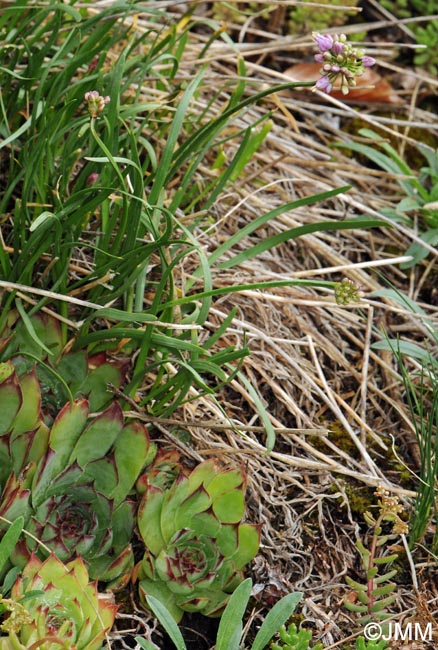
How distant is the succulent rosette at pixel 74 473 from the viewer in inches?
71.5

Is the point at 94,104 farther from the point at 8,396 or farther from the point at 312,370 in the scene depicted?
the point at 312,370

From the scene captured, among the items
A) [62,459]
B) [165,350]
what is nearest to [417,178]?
[165,350]

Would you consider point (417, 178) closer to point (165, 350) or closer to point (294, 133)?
point (294, 133)

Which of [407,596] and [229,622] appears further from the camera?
[407,596]

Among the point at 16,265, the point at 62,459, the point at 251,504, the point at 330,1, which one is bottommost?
the point at 251,504

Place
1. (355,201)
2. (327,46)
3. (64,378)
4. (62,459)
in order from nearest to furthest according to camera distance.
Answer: (327,46) < (62,459) < (64,378) < (355,201)

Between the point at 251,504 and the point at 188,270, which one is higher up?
the point at 188,270

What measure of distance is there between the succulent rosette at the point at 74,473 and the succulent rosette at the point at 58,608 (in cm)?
10

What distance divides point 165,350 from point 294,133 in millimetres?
1326

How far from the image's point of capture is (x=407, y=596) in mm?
2033

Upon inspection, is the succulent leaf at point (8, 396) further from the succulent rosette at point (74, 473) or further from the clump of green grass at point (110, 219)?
the clump of green grass at point (110, 219)

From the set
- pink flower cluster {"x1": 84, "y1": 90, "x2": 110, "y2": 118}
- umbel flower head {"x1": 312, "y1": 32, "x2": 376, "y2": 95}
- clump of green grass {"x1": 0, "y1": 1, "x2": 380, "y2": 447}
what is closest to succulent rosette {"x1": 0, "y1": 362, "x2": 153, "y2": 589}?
clump of green grass {"x1": 0, "y1": 1, "x2": 380, "y2": 447}

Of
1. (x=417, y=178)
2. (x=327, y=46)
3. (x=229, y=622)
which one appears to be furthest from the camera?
(x=417, y=178)

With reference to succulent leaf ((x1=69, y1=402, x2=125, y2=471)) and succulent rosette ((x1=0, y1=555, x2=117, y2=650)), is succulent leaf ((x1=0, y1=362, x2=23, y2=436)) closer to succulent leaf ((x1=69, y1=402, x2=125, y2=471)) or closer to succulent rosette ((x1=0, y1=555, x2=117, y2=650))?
succulent leaf ((x1=69, y1=402, x2=125, y2=471))
